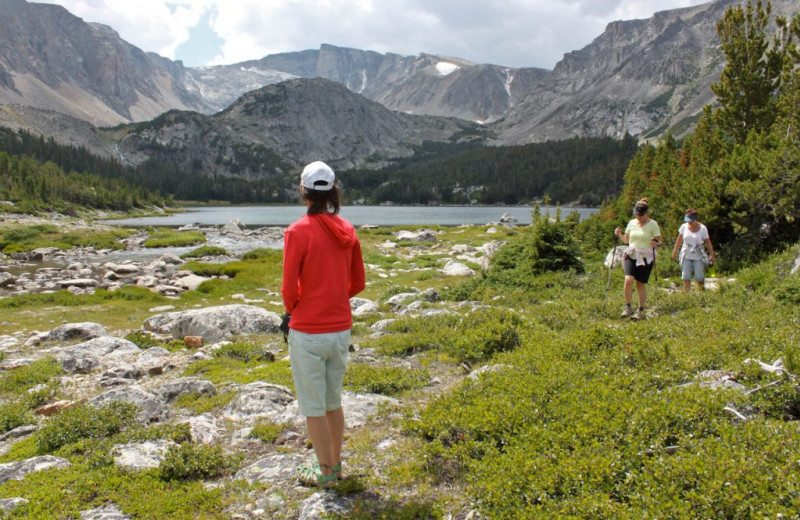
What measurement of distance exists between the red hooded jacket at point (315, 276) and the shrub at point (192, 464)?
2506 millimetres

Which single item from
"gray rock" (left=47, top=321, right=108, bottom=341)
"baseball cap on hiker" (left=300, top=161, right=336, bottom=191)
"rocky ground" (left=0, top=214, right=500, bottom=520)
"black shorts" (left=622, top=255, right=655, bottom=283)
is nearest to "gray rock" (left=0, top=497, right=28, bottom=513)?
"rocky ground" (left=0, top=214, right=500, bottom=520)

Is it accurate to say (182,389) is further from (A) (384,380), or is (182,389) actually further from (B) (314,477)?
(B) (314,477)

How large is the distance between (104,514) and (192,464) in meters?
1.18

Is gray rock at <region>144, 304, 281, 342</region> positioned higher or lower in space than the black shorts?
lower

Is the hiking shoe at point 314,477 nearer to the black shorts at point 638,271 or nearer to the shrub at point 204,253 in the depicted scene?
the black shorts at point 638,271

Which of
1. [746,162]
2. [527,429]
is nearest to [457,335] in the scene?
[527,429]

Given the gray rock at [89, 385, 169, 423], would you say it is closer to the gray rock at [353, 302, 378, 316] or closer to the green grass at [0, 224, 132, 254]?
the gray rock at [353, 302, 378, 316]

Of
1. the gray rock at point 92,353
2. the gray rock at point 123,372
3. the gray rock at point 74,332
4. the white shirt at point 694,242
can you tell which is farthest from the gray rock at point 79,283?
the white shirt at point 694,242

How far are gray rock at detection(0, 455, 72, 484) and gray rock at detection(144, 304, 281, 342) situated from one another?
362 inches

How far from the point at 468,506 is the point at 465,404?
1997 mm

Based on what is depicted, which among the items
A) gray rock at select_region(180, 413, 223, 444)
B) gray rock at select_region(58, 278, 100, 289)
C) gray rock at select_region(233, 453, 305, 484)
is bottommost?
gray rock at select_region(58, 278, 100, 289)

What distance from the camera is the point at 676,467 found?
431 centimetres

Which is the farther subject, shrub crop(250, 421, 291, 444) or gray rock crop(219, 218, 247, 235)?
gray rock crop(219, 218, 247, 235)

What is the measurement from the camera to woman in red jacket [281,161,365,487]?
5016mm
